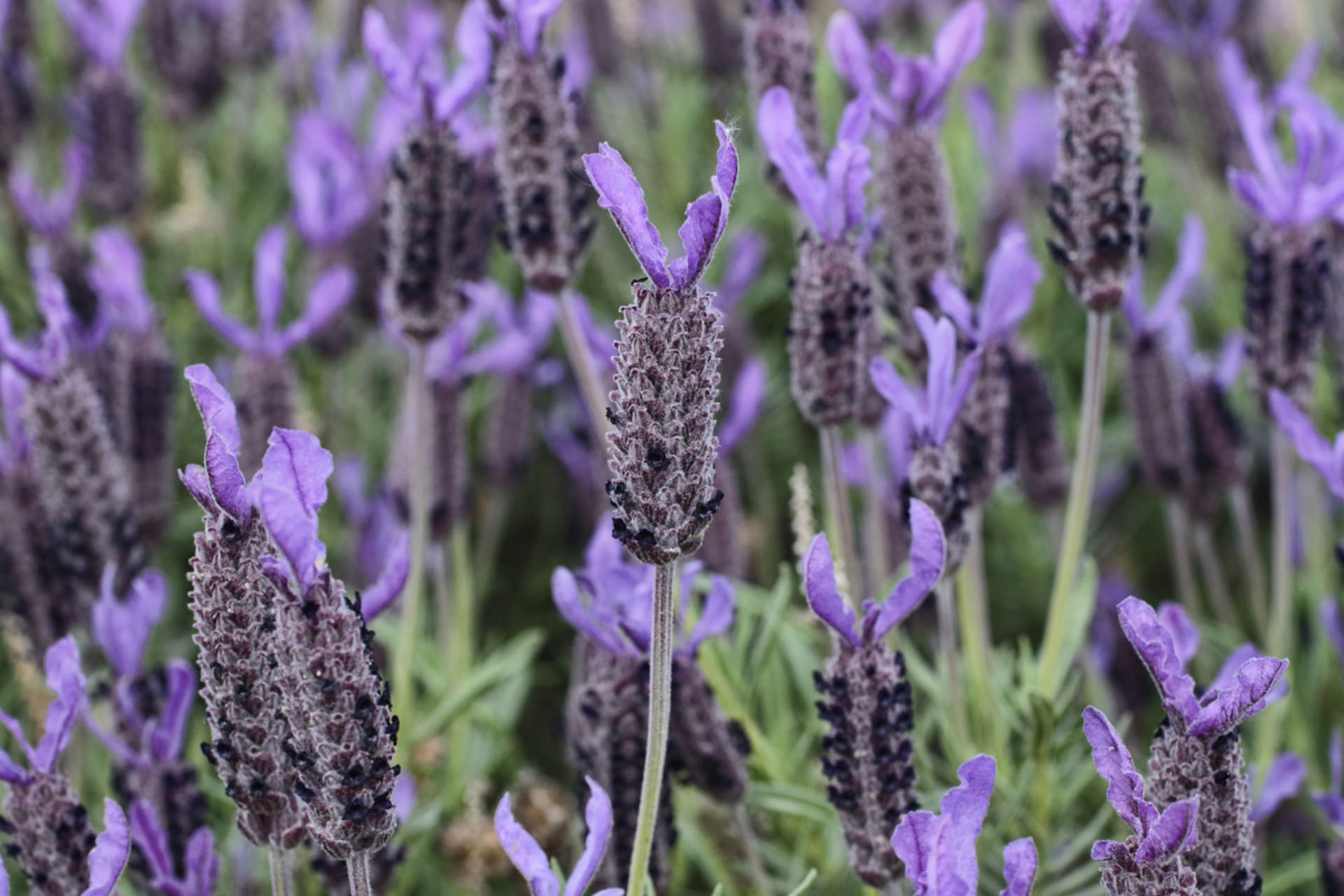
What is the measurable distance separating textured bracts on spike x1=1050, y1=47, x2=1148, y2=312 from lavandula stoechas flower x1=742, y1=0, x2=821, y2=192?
0.31 metres

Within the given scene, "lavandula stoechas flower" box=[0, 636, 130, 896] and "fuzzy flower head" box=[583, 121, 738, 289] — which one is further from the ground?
"fuzzy flower head" box=[583, 121, 738, 289]

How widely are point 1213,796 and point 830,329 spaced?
0.56m

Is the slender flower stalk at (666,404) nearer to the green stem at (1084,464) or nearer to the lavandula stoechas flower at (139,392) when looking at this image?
the green stem at (1084,464)

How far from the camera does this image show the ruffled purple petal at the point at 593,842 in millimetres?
983

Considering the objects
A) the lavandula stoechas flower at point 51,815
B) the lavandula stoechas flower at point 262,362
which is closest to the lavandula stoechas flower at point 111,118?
the lavandula stoechas flower at point 262,362

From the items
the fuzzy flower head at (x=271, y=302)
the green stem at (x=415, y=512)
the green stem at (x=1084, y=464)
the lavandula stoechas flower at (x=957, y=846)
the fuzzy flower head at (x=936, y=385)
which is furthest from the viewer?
the fuzzy flower head at (x=271, y=302)

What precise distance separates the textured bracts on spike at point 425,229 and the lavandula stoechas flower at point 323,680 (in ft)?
2.23

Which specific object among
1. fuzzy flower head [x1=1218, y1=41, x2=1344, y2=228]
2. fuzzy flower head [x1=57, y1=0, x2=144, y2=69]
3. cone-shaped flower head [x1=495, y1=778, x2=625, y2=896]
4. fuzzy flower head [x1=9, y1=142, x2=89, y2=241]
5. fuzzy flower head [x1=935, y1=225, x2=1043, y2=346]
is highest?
fuzzy flower head [x1=57, y1=0, x2=144, y2=69]

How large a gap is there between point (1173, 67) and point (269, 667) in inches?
138

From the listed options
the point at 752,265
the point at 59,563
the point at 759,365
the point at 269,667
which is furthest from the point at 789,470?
the point at 269,667

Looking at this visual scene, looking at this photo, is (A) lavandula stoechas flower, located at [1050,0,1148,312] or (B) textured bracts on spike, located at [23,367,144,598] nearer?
(A) lavandula stoechas flower, located at [1050,0,1148,312]

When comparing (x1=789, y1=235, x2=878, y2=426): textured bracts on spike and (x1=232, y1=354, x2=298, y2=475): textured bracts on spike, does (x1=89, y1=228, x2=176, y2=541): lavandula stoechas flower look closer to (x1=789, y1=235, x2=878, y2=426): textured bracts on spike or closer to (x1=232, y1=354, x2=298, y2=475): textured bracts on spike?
(x1=232, y1=354, x2=298, y2=475): textured bracts on spike

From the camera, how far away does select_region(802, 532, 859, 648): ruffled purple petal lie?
1038 millimetres

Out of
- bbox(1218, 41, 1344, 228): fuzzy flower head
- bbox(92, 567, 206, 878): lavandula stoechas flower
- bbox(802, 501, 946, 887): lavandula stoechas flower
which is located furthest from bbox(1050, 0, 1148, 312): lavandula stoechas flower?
bbox(92, 567, 206, 878): lavandula stoechas flower
